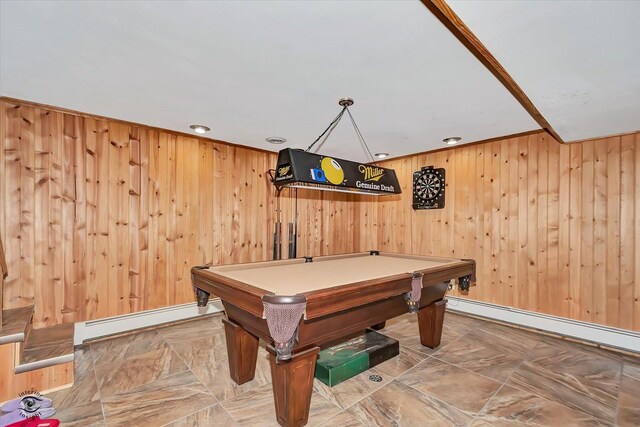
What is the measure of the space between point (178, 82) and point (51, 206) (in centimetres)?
192

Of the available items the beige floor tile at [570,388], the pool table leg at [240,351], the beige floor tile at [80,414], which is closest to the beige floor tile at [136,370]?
the beige floor tile at [80,414]

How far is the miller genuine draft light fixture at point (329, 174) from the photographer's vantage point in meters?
2.35

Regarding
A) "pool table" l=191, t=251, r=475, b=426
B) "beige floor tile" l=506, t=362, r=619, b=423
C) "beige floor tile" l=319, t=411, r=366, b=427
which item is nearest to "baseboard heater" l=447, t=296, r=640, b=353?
"beige floor tile" l=506, t=362, r=619, b=423

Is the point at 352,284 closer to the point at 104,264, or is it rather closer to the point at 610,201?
the point at 104,264

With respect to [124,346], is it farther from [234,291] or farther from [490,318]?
[490,318]

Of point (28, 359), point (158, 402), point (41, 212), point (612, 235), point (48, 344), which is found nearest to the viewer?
point (158, 402)

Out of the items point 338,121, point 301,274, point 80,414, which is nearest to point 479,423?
point 301,274

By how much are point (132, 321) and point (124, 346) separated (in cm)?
37

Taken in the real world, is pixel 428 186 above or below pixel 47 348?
above

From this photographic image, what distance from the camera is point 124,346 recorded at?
3.01 meters

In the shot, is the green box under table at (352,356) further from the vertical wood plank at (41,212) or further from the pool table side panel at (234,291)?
the vertical wood plank at (41,212)

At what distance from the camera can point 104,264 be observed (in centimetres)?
318

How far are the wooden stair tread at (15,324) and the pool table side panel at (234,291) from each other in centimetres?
127

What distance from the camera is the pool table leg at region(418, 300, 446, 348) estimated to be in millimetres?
2947
